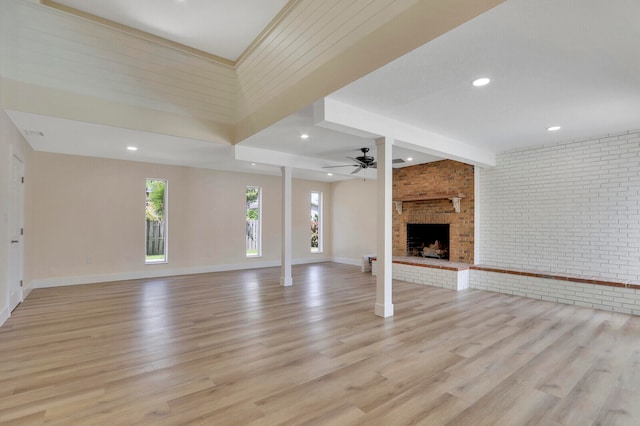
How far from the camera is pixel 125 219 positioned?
660 cm

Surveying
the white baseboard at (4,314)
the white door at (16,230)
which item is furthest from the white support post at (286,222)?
the white door at (16,230)

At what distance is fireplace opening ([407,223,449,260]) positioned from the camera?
712 cm

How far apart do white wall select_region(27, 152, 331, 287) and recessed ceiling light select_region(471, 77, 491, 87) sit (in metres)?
6.31

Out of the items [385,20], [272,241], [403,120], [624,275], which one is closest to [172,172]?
[272,241]

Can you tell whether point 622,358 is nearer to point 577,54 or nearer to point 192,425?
point 577,54

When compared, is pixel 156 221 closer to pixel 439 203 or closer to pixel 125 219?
pixel 125 219

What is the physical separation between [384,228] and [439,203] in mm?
3456

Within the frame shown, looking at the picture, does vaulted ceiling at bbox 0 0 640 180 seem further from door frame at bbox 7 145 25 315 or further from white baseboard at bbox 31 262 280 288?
white baseboard at bbox 31 262 280 288

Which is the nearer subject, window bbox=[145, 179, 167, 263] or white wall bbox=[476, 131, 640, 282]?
white wall bbox=[476, 131, 640, 282]

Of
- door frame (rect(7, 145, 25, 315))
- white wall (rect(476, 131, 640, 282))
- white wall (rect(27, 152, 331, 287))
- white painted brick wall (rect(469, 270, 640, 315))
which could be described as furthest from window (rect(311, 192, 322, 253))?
door frame (rect(7, 145, 25, 315))

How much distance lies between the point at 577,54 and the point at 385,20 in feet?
5.14

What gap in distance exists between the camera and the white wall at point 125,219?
584cm

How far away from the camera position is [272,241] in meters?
8.65

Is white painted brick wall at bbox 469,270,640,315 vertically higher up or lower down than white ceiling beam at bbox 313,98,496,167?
lower down
